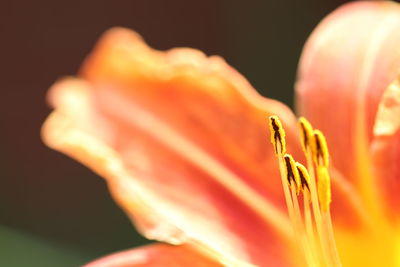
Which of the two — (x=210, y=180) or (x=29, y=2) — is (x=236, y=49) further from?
(x=210, y=180)

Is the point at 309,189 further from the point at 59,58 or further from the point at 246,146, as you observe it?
the point at 59,58

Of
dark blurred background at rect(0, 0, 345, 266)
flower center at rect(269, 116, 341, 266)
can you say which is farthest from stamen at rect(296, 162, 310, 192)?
dark blurred background at rect(0, 0, 345, 266)

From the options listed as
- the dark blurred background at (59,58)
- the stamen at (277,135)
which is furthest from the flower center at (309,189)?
the dark blurred background at (59,58)

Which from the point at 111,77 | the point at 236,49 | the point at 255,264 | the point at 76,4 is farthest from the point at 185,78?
the point at 76,4

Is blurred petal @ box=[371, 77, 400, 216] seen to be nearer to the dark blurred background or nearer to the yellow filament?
the yellow filament

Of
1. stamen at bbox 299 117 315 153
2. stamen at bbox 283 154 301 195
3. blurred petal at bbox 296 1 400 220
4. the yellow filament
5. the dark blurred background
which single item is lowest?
the yellow filament

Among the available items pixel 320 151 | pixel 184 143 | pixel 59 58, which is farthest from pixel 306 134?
pixel 59 58
